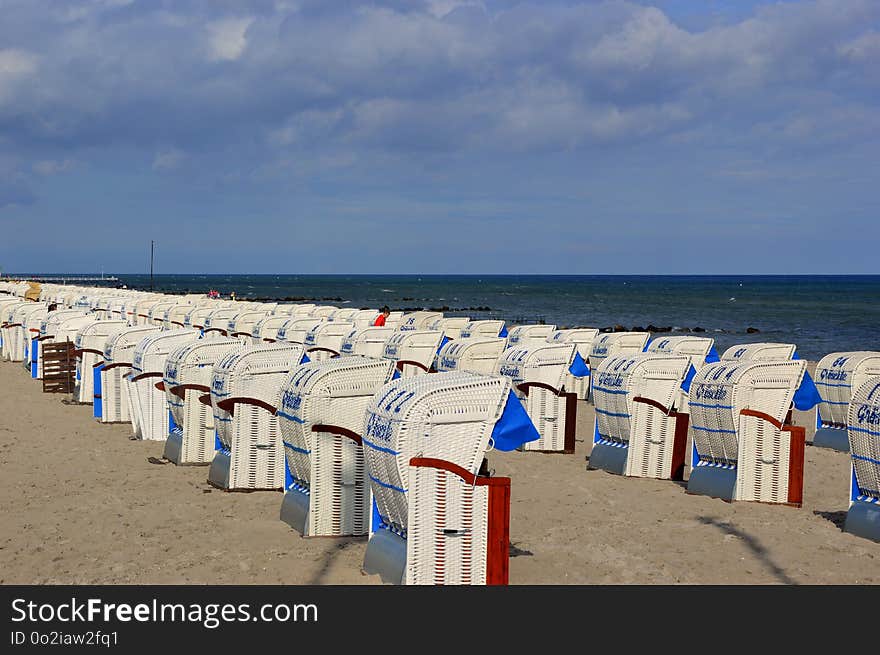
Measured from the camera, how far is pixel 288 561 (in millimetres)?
9023

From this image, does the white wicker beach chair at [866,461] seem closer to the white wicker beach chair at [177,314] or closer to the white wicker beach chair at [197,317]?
the white wicker beach chair at [197,317]

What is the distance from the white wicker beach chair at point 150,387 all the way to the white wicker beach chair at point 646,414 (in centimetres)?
687

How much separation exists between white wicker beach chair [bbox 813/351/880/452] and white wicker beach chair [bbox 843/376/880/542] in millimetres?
6378

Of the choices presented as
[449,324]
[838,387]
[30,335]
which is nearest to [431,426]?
[838,387]

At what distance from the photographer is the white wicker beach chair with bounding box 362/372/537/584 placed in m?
7.51

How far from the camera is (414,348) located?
19.4 m

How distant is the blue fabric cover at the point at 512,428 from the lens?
8023 mm

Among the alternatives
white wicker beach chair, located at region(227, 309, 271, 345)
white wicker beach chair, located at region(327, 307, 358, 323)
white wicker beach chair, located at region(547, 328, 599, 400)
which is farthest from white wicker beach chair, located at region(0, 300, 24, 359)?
white wicker beach chair, located at region(547, 328, 599, 400)

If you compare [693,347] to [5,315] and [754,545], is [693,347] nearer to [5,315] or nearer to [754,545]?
[754,545]

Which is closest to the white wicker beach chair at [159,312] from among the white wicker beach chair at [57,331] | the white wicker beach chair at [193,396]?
the white wicker beach chair at [57,331]

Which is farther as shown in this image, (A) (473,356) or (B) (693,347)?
(B) (693,347)

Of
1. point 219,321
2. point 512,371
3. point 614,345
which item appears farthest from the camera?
point 219,321

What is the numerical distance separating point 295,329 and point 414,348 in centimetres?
525

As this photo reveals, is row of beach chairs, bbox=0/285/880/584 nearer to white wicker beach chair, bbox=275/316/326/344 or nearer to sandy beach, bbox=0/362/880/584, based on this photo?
sandy beach, bbox=0/362/880/584
